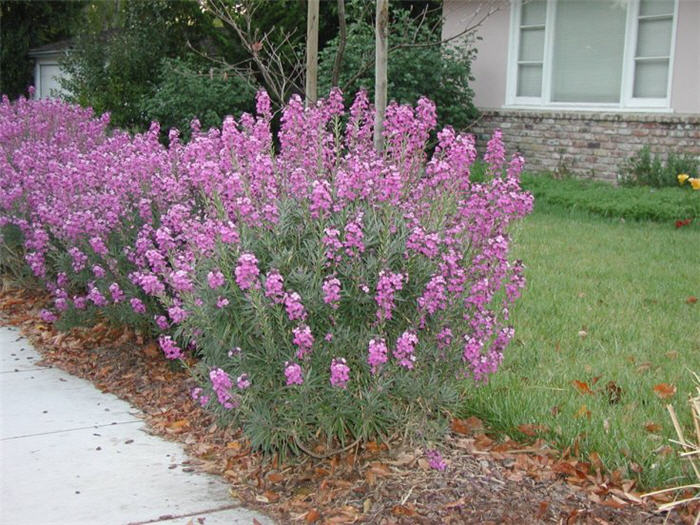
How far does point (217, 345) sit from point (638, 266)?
4798 mm

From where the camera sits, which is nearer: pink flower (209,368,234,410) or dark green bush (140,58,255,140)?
pink flower (209,368,234,410)

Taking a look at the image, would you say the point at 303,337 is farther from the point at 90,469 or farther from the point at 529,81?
the point at 529,81

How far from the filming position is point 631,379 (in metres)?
4.26

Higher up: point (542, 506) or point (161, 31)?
point (161, 31)

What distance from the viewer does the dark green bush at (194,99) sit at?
13.9 meters

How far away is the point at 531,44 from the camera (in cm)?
1359

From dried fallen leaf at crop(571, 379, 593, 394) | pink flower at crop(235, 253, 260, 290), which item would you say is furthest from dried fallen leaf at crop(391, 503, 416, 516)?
dried fallen leaf at crop(571, 379, 593, 394)

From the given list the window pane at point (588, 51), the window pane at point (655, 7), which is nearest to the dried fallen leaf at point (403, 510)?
the window pane at point (655, 7)

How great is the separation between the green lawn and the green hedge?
3.22 feet

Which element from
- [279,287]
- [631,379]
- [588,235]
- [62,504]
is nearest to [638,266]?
[588,235]

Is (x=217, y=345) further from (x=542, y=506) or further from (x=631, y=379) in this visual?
(x=631, y=379)

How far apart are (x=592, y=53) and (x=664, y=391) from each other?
391 inches

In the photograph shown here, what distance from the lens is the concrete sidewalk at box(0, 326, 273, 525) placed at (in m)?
3.19

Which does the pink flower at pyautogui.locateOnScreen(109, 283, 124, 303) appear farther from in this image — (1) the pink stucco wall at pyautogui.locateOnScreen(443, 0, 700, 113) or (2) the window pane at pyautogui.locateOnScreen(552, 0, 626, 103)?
(2) the window pane at pyautogui.locateOnScreen(552, 0, 626, 103)
